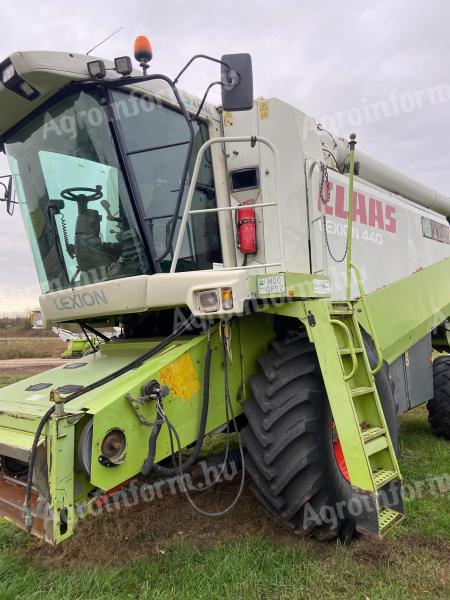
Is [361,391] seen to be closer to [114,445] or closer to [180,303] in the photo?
[180,303]

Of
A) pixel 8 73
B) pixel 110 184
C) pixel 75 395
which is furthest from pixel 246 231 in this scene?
pixel 8 73

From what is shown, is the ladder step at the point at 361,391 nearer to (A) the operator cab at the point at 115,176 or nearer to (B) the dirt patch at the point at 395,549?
(B) the dirt patch at the point at 395,549

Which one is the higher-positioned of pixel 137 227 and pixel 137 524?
pixel 137 227

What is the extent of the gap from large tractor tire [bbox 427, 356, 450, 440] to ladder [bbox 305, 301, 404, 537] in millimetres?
2743

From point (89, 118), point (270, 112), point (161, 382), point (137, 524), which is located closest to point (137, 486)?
point (137, 524)

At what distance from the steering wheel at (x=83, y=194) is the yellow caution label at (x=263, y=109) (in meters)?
1.32

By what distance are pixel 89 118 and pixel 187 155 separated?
63 centimetres

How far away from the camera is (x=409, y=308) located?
4.86 meters

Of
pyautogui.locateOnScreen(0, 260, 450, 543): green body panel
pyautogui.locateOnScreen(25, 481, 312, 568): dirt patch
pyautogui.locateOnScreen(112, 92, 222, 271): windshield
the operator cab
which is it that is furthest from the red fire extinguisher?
pyautogui.locateOnScreen(25, 481, 312, 568): dirt patch

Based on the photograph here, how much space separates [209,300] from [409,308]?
2.81 meters

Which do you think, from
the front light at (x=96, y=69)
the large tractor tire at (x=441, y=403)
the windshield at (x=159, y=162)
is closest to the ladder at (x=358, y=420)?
the windshield at (x=159, y=162)

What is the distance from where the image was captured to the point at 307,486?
9.14 feet

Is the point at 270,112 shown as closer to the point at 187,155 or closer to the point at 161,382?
the point at 187,155

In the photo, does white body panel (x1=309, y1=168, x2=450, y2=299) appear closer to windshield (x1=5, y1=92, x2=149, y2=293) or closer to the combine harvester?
the combine harvester
